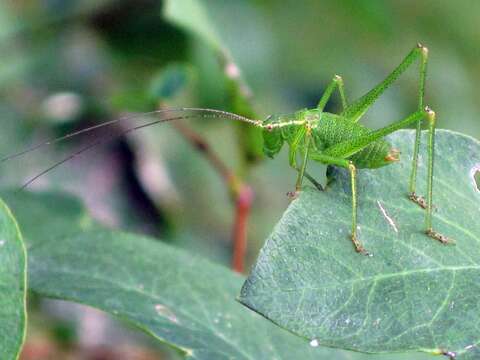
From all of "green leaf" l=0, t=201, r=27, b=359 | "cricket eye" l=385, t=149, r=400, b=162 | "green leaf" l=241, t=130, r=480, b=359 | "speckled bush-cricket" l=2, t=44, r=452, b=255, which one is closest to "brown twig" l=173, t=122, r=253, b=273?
"speckled bush-cricket" l=2, t=44, r=452, b=255

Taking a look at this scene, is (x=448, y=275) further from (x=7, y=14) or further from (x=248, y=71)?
(x=7, y=14)

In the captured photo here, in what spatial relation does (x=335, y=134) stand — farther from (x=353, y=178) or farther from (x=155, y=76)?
(x=155, y=76)

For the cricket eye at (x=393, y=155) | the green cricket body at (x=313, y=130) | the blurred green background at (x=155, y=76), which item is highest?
the cricket eye at (x=393, y=155)

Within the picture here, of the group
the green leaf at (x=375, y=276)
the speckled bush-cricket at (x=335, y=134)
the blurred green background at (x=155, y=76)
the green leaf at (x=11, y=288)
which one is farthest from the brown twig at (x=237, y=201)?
the green leaf at (x=11, y=288)

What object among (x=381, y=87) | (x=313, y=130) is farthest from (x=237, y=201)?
(x=381, y=87)

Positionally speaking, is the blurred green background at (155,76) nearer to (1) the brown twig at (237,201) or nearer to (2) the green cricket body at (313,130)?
(1) the brown twig at (237,201)

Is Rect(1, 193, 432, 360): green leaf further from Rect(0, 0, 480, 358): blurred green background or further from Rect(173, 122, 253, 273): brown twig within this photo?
Rect(0, 0, 480, 358): blurred green background
